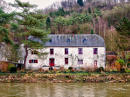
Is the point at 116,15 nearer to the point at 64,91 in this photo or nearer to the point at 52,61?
the point at 52,61

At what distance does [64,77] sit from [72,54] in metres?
10.5

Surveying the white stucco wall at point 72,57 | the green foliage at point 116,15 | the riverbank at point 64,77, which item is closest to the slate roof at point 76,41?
the white stucco wall at point 72,57

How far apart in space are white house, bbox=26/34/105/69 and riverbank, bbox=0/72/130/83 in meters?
9.38

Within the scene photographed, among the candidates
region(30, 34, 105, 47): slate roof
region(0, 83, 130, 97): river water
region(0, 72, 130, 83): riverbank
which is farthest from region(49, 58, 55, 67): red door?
region(0, 83, 130, 97): river water

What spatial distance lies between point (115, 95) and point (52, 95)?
18.0 ft

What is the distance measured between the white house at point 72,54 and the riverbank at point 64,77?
9378mm

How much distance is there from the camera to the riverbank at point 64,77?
33.5m

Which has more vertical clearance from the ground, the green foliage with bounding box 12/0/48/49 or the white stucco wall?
the green foliage with bounding box 12/0/48/49

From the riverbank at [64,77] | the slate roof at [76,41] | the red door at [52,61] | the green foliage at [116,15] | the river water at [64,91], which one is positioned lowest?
the river water at [64,91]

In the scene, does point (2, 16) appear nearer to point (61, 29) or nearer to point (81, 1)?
point (61, 29)

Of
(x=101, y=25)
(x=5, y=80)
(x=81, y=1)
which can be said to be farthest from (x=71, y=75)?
(x=81, y=1)

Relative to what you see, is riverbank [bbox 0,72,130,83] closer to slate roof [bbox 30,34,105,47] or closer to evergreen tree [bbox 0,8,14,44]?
evergreen tree [bbox 0,8,14,44]

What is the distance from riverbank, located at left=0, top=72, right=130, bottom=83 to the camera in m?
33.5

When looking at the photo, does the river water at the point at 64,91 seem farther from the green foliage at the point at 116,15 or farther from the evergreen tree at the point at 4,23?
the green foliage at the point at 116,15
